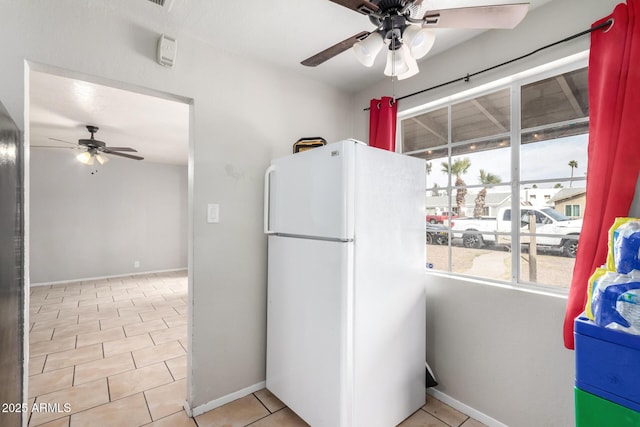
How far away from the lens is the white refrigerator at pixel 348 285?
1598 millimetres

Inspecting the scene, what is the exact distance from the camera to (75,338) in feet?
10.3

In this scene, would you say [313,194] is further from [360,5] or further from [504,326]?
[504,326]

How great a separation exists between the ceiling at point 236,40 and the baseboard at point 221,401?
2.39m

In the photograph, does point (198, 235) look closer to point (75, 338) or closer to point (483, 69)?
point (483, 69)

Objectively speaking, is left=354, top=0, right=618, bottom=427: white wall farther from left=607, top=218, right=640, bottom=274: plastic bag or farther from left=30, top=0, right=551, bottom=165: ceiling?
left=607, top=218, right=640, bottom=274: plastic bag

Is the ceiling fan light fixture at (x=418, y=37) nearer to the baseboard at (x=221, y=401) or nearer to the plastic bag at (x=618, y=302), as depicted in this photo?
the plastic bag at (x=618, y=302)

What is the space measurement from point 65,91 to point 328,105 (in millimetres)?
2516

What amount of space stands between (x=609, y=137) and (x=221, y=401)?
2.69m

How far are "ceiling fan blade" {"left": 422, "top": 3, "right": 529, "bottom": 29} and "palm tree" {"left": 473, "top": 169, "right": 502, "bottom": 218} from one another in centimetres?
99

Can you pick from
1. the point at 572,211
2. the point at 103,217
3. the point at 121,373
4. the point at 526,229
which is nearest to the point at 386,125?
the point at 526,229

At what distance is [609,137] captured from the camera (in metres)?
1.37

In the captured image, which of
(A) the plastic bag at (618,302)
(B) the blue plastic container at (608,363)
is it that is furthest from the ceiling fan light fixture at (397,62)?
(B) the blue plastic container at (608,363)

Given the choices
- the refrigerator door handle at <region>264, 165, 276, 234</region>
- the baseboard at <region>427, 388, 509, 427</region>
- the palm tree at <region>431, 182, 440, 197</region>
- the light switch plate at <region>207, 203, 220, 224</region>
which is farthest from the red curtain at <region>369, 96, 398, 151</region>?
the baseboard at <region>427, 388, 509, 427</region>

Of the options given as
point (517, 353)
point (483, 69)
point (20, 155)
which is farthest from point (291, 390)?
point (483, 69)
